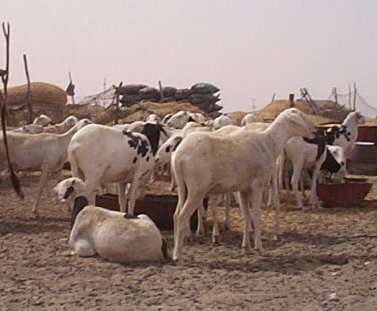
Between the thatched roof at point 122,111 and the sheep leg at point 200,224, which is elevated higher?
the sheep leg at point 200,224

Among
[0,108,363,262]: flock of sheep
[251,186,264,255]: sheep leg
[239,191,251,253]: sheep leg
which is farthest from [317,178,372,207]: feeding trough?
[251,186,264,255]: sheep leg

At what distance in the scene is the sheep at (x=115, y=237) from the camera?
8.43 meters

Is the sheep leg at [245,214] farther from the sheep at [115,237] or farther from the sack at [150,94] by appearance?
the sack at [150,94]

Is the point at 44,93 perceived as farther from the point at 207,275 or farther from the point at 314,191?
the point at 207,275

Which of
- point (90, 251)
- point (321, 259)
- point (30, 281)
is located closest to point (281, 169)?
point (321, 259)

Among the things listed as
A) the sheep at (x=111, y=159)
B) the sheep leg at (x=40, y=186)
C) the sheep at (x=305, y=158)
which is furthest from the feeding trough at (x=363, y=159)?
the sheep at (x=111, y=159)

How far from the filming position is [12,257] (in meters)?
9.02

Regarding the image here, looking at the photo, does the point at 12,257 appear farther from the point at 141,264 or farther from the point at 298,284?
the point at 298,284

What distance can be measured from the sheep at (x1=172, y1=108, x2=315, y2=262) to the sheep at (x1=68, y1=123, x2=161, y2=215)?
7.06 feet

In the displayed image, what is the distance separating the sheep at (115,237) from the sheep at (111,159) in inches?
69.5

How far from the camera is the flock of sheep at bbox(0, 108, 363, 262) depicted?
8.68m

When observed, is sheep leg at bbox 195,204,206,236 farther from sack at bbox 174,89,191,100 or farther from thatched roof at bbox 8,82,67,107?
sack at bbox 174,89,191,100

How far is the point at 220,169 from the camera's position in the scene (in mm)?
9102

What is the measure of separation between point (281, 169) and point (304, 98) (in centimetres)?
2290
